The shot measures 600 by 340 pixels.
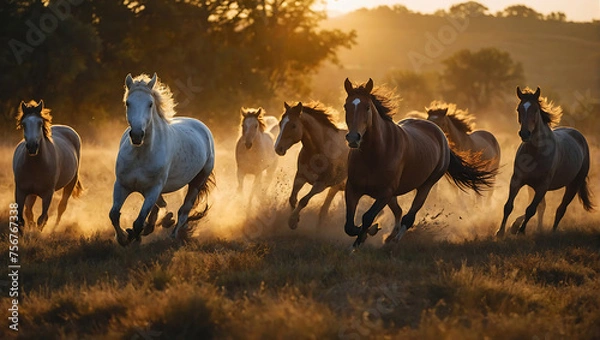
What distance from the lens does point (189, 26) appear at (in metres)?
35.6

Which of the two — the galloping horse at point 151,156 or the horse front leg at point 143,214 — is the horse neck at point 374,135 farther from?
the horse front leg at point 143,214

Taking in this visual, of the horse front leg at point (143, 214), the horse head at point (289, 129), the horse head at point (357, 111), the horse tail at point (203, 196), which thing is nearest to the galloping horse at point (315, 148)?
the horse head at point (289, 129)

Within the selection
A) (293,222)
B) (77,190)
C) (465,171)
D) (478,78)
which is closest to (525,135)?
(465,171)

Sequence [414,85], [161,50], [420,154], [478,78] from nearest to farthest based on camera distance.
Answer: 1. [420,154]
2. [161,50]
3. [414,85]
4. [478,78]

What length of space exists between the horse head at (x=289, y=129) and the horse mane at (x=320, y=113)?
0.96 feet

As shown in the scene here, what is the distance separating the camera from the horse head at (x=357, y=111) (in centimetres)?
854

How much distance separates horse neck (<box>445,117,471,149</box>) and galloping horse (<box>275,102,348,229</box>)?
2.81m

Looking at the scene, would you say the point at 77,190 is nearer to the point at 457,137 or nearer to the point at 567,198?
the point at 457,137

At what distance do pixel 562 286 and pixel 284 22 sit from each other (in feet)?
108

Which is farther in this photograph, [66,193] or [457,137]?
[457,137]

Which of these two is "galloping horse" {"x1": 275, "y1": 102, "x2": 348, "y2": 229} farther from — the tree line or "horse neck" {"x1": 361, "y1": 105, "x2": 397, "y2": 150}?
the tree line

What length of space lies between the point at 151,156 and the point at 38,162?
7.59 ft

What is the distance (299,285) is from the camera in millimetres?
6863

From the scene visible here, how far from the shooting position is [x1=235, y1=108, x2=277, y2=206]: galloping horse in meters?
15.1
